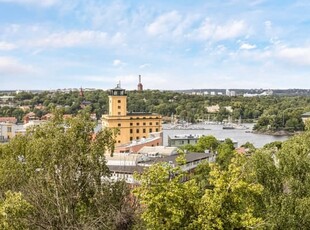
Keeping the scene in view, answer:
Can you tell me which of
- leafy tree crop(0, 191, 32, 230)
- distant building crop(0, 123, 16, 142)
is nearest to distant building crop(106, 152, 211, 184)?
leafy tree crop(0, 191, 32, 230)

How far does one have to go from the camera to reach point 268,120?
78.9 metres

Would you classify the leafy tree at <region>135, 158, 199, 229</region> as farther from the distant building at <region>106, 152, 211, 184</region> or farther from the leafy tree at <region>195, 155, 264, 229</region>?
the distant building at <region>106, 152, 211, 184</region>

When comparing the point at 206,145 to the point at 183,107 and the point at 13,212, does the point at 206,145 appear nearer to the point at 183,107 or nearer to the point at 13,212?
the point at 13,212

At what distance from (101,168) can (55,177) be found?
3.09ft

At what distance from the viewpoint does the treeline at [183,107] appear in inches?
3071

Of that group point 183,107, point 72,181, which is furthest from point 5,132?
point 183,107

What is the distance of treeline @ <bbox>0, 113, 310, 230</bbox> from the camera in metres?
6.85

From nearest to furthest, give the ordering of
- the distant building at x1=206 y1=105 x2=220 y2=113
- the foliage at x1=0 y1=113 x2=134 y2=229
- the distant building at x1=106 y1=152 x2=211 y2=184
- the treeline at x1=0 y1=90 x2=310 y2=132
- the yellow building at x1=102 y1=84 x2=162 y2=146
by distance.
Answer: the foliage at x1=0 y1=113 x2=134 y2=229, the distant building at x1=106 y1=152 x2=211 y2=184, the yellow building at x1=102 y1=84 x2=162 y2=146, the treeline at x1=0 y1=90 x2=310 y2=132, the distant building at x1=206 y1=105 x2=220 y2=113

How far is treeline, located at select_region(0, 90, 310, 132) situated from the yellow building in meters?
33.3

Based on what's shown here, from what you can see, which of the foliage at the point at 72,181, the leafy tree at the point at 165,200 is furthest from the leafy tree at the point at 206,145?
the leafy tree at the point at 165,200

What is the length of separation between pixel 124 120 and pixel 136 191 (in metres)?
33.1

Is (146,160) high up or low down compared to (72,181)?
down

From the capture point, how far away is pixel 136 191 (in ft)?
23.2

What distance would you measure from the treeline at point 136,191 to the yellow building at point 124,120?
94.9ft
